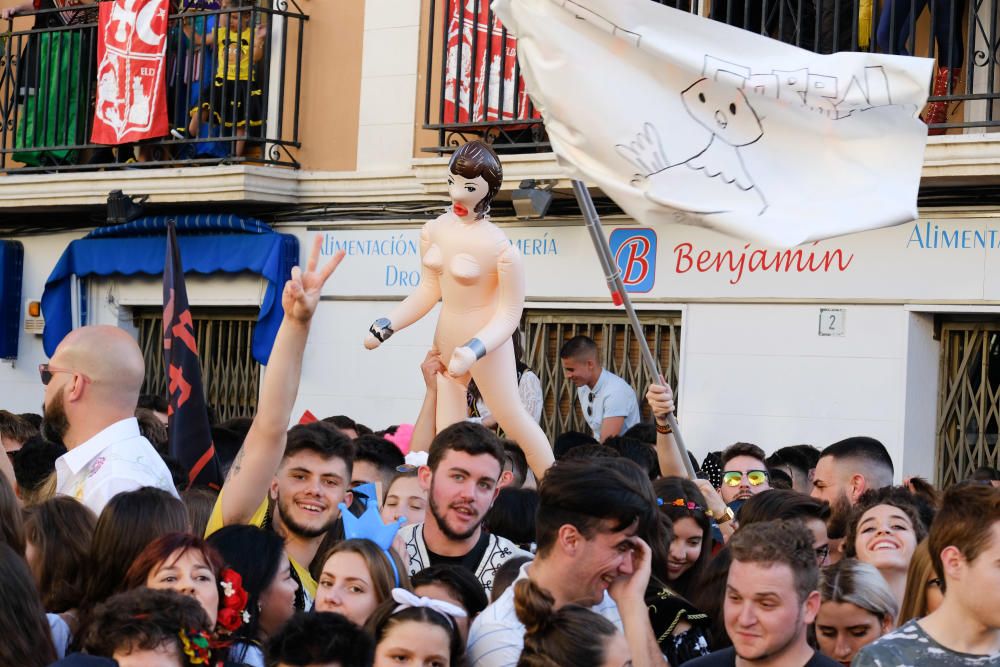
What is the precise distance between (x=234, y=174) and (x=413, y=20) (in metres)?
1.86

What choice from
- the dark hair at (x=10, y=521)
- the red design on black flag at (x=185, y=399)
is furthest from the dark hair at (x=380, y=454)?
the dark hair at (x=10, y=521)

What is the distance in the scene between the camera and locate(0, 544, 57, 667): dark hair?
12.8 feet

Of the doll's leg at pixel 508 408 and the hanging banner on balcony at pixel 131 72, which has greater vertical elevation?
the hanging banner on balcony at pixel 131 72

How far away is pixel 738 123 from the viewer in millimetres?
6648

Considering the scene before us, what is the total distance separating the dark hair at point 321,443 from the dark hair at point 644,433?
384 cm

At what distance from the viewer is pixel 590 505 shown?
14.6 ft

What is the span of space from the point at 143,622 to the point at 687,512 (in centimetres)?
275

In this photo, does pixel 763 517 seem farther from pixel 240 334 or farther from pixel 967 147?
pixel 240 334

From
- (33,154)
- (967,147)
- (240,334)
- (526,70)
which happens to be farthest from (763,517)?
(33,154)

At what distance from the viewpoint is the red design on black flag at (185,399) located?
23.4ft

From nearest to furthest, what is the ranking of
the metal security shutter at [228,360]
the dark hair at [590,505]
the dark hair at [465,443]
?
the dark hair at [590,505], the dark hair at [465,443], the metal security shutter at [228,360]

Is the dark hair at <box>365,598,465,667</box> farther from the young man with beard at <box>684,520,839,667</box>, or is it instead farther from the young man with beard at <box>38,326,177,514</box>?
the young man with beard at <box>38,326,177,514</box>

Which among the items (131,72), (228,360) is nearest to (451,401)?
(228,360)

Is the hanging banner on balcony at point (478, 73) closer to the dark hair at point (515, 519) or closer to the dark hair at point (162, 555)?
the dark hair at point (515, 519)
